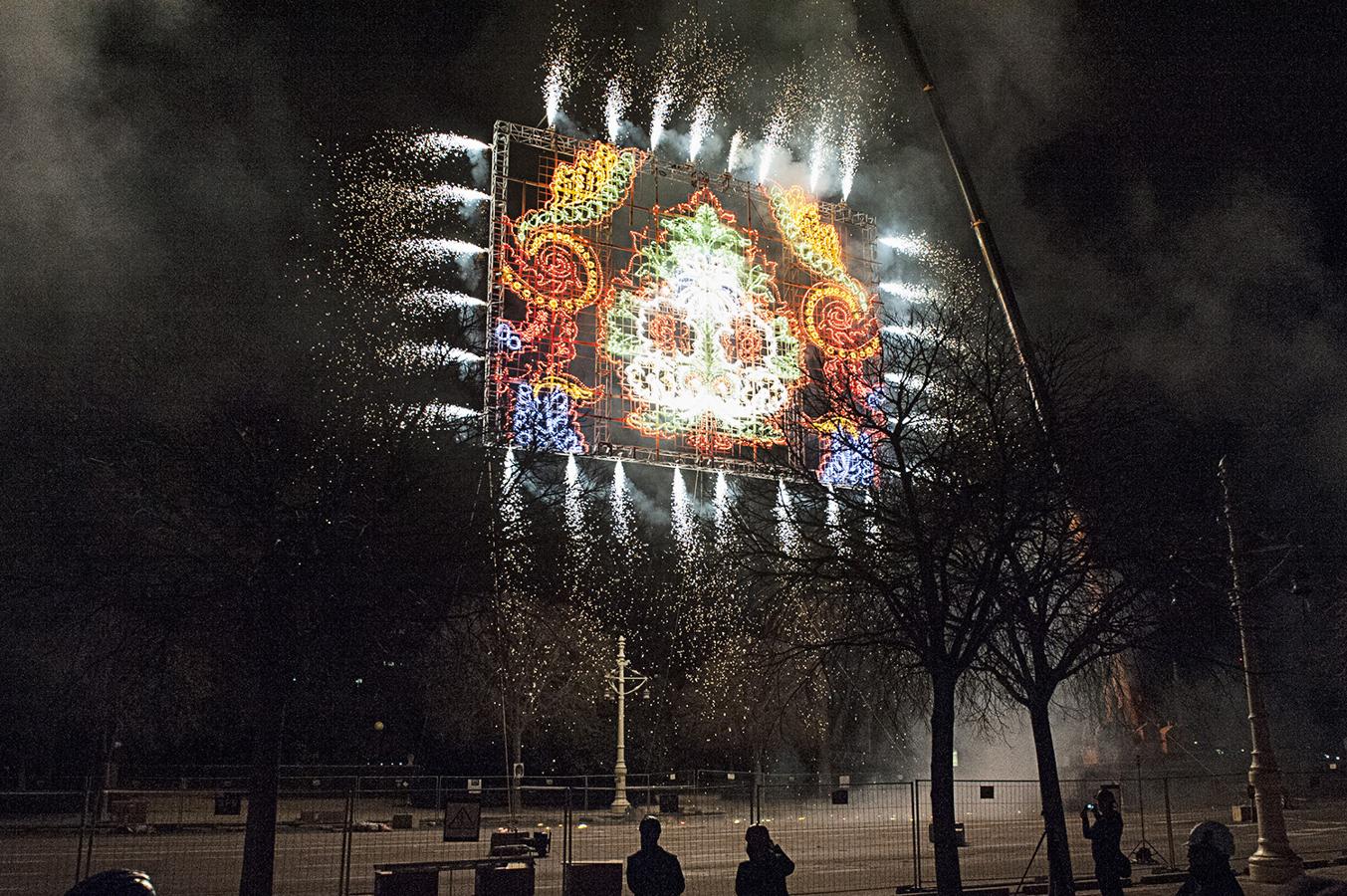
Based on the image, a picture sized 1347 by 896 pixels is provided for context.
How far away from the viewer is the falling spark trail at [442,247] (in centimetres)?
4531

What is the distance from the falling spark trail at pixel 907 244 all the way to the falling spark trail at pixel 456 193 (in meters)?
24.6

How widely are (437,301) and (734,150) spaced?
20005 mm

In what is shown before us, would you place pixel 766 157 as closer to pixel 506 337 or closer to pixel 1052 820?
pixel 506 337

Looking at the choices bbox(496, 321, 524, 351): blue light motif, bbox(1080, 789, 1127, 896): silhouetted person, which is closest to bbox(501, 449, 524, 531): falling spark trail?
bbox(1080, 789, 1127, 896): silhouetted person

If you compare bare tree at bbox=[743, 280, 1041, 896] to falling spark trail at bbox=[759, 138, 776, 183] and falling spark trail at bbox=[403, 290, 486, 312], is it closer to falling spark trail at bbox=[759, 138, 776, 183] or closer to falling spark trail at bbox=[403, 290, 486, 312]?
falling spark trail at bbox=[403, 290, 486, 312]

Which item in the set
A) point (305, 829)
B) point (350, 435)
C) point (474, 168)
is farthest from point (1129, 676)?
point (474, 168)

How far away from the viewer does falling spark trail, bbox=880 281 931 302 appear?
197ft

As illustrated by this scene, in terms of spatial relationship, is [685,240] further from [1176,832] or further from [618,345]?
[1176,832]

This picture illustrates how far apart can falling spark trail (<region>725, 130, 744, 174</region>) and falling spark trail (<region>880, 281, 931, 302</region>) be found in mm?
10532

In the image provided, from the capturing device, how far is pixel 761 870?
7965 mm

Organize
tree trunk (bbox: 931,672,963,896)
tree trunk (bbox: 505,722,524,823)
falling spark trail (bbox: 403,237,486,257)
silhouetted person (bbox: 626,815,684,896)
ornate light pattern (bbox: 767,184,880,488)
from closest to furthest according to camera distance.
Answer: silhouetted person (bbox: 626,815,684,896) < tree trunk (bbox: 931,672,963,896) < tree trunk (bbox: 505,722,524,823) < falling spark trail (bbox: 403,237,486,257) < ornate light pattern (bbox: 767,184,880,488)

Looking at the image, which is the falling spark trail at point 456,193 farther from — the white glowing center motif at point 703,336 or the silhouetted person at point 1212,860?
the silhouetted person at point 1212,860

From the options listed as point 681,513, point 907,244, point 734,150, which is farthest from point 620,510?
point 907,244

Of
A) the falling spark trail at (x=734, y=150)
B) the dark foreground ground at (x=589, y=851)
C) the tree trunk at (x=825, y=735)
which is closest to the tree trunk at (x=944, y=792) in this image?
the dark foreground ground at (x=589, y=851)
